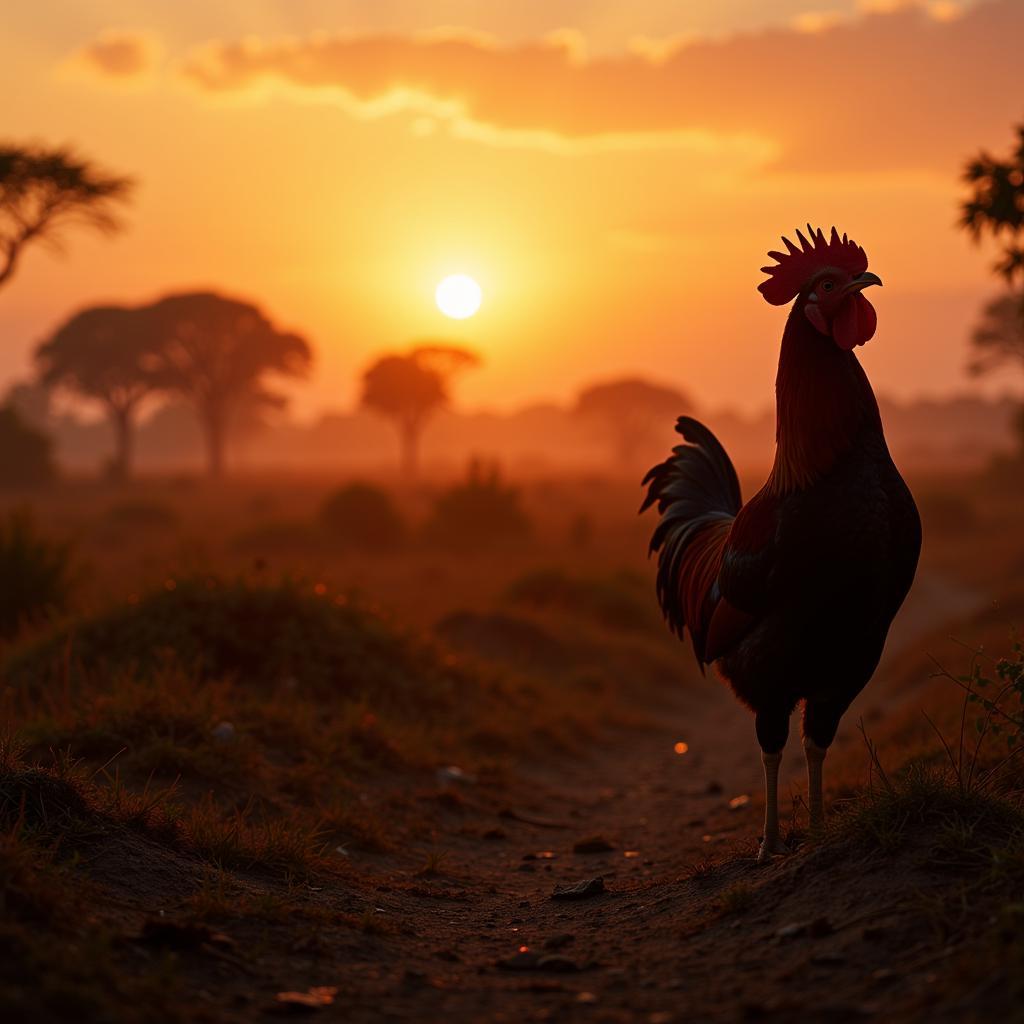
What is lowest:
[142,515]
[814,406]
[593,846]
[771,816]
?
[593,846]

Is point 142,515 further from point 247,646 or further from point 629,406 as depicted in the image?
point 629,406

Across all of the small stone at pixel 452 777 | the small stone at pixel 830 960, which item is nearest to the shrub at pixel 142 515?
the small stone at pixel 452 777

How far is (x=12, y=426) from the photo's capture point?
44500 millimetres

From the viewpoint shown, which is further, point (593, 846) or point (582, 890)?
point (593, 846)

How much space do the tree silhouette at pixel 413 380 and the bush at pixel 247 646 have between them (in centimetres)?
5170

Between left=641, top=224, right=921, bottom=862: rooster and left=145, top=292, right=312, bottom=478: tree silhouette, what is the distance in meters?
53.9

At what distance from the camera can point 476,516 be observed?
30.1m

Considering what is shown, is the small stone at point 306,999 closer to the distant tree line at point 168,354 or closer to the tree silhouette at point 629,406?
the distant tree line at point 168,354

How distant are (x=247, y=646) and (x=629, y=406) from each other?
73.6m

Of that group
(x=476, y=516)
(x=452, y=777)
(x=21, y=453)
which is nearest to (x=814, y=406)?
(x=452, y=777)

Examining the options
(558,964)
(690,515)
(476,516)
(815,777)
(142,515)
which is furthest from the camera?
(142,515)

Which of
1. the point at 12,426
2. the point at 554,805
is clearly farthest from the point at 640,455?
the point at 554,805

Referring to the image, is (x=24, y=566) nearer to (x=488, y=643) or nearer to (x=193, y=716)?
(x=488, y=643)

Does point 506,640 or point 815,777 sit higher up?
point 815,777
